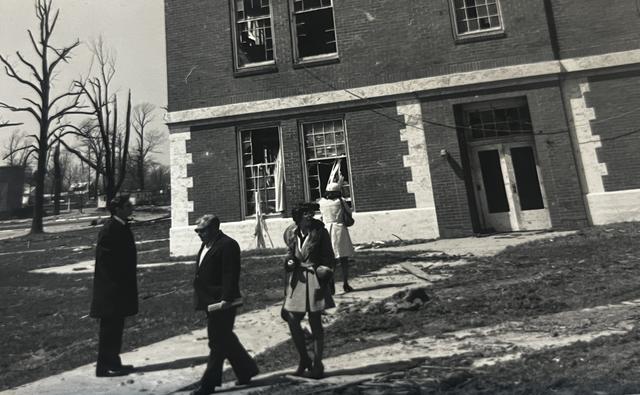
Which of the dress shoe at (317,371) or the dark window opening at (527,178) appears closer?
the dress shoe at (317,371)

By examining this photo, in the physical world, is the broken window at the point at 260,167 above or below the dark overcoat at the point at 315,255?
above

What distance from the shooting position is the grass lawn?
4980 millimetres

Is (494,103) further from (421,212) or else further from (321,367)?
(321,367)

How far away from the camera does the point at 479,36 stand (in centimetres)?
1063

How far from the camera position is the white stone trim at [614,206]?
9578 mm

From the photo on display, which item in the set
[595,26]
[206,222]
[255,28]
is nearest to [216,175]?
[255,28]

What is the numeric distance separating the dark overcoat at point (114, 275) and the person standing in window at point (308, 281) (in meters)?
2.01

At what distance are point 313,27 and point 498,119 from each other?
5980 mm

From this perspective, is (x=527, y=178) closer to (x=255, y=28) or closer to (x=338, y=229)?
(x=338, y=229)

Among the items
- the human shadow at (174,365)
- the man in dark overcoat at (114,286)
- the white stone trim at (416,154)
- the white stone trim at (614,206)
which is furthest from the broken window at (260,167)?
the white stone trim at (614,206)

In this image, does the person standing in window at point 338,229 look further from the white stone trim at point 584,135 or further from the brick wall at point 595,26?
the brick wall at point 595,26

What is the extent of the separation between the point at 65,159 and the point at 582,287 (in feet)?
259

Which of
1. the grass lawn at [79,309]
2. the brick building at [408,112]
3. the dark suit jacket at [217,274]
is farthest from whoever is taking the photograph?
the brick building at [408,112]

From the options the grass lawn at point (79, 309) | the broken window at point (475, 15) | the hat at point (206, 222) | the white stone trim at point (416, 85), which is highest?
the broken window at point (475, 15)
